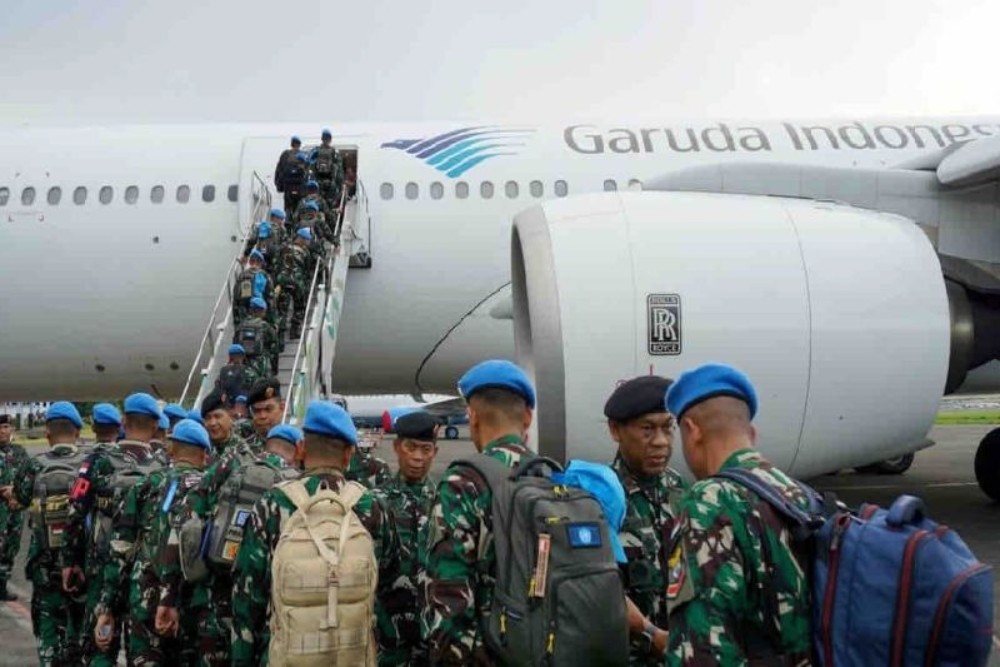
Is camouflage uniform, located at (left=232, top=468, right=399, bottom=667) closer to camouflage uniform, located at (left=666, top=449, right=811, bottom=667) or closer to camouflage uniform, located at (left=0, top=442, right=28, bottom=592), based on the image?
camouflage uniform, located at (left=666, top=449, right=811, bottom=667)

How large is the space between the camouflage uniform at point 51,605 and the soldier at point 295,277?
13.7ft

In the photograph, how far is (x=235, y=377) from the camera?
26.3 ft

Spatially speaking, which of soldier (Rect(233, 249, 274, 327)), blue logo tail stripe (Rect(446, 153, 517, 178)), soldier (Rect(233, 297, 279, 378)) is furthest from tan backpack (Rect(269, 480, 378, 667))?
blue logo tail stripe (Rect(446, 153, 517, 178))

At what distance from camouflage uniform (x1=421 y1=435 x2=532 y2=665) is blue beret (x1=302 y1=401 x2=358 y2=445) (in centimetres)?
82

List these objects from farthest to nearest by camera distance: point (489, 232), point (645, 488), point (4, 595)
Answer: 1. point (489, 232)
2. point (4, 595)
3. point (645, 488)

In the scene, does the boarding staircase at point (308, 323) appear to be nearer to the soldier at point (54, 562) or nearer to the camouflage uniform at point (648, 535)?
the soldier at point (54, 562)

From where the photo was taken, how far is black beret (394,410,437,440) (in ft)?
14.4

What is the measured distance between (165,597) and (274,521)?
120 centimetres

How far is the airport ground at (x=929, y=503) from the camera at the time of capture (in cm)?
707

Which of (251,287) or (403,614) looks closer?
(403,614)

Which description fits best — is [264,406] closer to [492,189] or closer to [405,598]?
[405,598]

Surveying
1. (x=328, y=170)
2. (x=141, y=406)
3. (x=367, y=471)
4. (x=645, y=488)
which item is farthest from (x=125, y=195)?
(x=645, y=488)

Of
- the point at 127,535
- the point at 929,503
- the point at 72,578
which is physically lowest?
the point at 929,503

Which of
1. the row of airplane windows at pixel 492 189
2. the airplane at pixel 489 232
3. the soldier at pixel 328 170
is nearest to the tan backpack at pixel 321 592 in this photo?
the airplane at pixel 489 232
